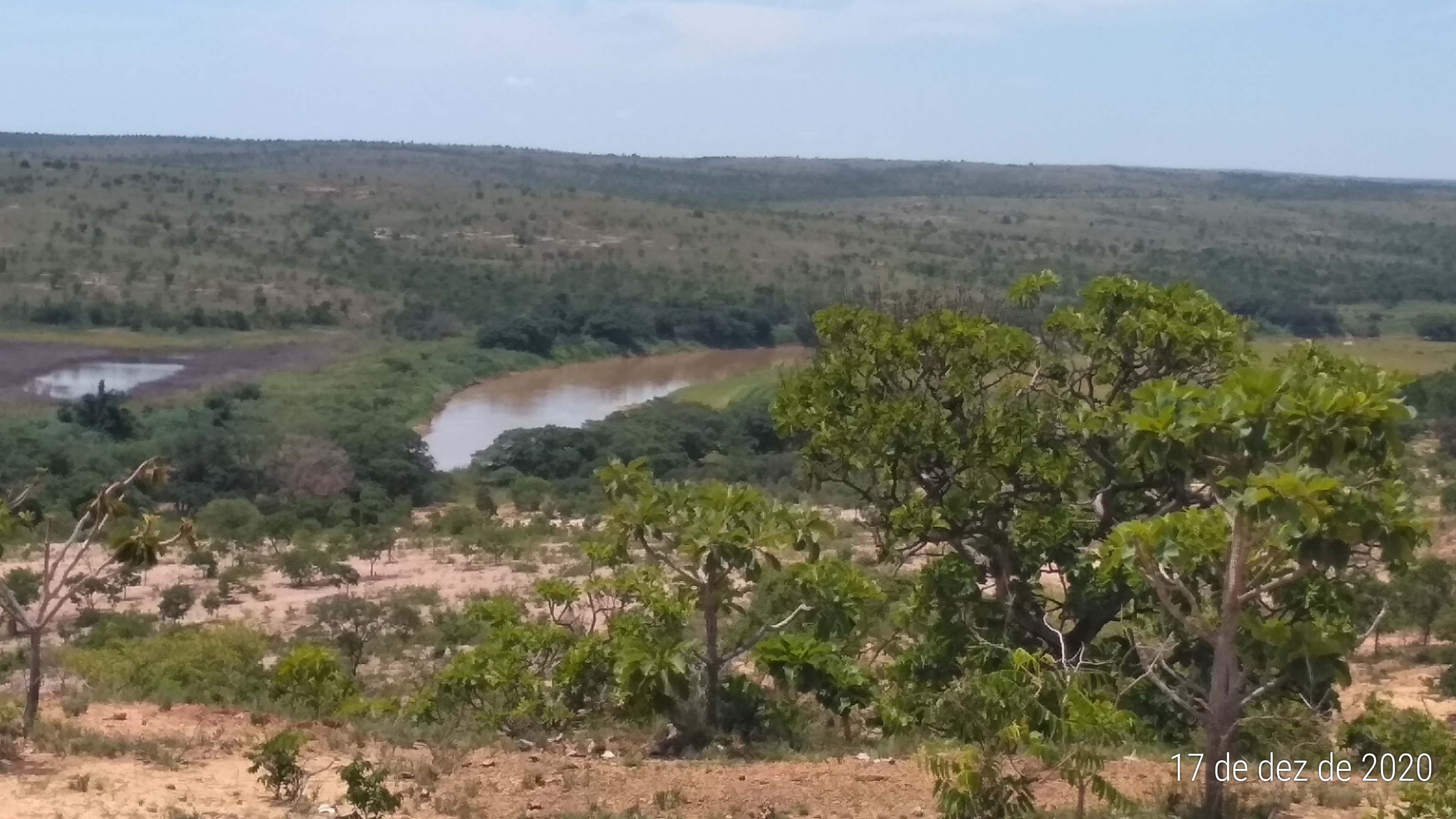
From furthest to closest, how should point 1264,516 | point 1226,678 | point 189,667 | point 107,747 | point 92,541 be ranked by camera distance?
1. point 189,667
2. point 92,541
3. point 107,747
4. point 1226,678
5. point 1264,516

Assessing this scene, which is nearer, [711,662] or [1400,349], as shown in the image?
[711,662]

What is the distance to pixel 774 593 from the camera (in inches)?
501

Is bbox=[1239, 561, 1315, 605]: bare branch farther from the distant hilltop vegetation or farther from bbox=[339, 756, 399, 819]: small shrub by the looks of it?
the distant hilltop vegetation

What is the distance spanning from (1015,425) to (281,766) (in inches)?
198

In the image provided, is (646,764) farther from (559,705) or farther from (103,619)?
(103,619)

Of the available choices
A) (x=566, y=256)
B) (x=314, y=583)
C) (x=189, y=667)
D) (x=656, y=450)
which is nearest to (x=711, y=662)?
(x=189, y=667)

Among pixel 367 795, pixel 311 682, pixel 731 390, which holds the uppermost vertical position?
pixel 367 795

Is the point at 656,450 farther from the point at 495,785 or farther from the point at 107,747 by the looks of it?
the point at 495,785

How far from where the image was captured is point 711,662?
31.5 ft

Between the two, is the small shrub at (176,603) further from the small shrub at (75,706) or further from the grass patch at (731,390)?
the grass patch at (731,390)

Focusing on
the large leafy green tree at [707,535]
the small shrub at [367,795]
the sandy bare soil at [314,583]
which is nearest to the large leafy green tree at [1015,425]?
the large leafy green tree at [707,535]

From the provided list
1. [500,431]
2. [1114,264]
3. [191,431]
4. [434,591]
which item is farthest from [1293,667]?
[1114,264]

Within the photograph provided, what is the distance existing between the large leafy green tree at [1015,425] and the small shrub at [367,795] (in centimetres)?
391

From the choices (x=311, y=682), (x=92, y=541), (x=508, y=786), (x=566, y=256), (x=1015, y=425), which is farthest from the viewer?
(x=566, y=256)
